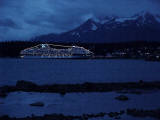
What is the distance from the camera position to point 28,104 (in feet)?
61.4

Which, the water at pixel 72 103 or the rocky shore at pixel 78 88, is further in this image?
the rocky shore at pixel 78 88

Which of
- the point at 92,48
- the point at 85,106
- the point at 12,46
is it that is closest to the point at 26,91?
the point at 85,106

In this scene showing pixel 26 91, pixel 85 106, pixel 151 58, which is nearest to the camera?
pixel 85 106

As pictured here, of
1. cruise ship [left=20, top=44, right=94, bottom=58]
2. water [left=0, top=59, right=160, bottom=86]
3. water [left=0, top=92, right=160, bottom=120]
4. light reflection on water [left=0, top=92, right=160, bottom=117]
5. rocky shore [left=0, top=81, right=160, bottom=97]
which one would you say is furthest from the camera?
cruise ship [left=20, top=44, right=94, bottom=58]

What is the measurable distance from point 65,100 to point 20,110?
429 cm

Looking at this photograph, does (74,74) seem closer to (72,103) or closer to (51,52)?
(72,103)

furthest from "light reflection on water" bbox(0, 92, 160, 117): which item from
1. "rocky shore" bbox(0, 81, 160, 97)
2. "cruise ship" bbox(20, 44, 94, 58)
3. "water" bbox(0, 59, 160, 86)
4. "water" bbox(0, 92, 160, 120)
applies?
"cruise ship" bbox(20, 44, 94, 58)

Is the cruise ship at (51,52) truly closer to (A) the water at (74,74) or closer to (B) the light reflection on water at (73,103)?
(A) the water at (74,74)

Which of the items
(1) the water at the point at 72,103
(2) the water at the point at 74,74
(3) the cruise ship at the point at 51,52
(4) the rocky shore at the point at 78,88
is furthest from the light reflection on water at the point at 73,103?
(3) the cruise ship at the point at 51,52

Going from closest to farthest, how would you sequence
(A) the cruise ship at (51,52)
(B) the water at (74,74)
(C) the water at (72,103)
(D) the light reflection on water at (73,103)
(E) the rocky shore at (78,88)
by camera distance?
(C) the water at (72,103) → (D) the light reflection on water at (73,103) → (E) the rocky shore at (78,88) → (B) the water at (74,74) → (A) the cruise ship at (51,52)

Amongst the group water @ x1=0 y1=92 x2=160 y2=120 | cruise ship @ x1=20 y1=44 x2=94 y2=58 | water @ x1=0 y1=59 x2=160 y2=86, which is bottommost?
water @ x1=0 y1=59 x2=160 y2=86

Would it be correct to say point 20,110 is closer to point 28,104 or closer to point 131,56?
point 28,104

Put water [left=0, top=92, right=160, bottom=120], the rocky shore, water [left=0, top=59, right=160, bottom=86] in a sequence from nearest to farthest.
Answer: water [left=0, top=92, right=160, bottom=120] → the rocky shore → water [left=0, top=59, right=160, bottom=86]

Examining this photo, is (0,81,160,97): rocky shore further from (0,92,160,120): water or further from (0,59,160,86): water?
(0,59,160,86): water
